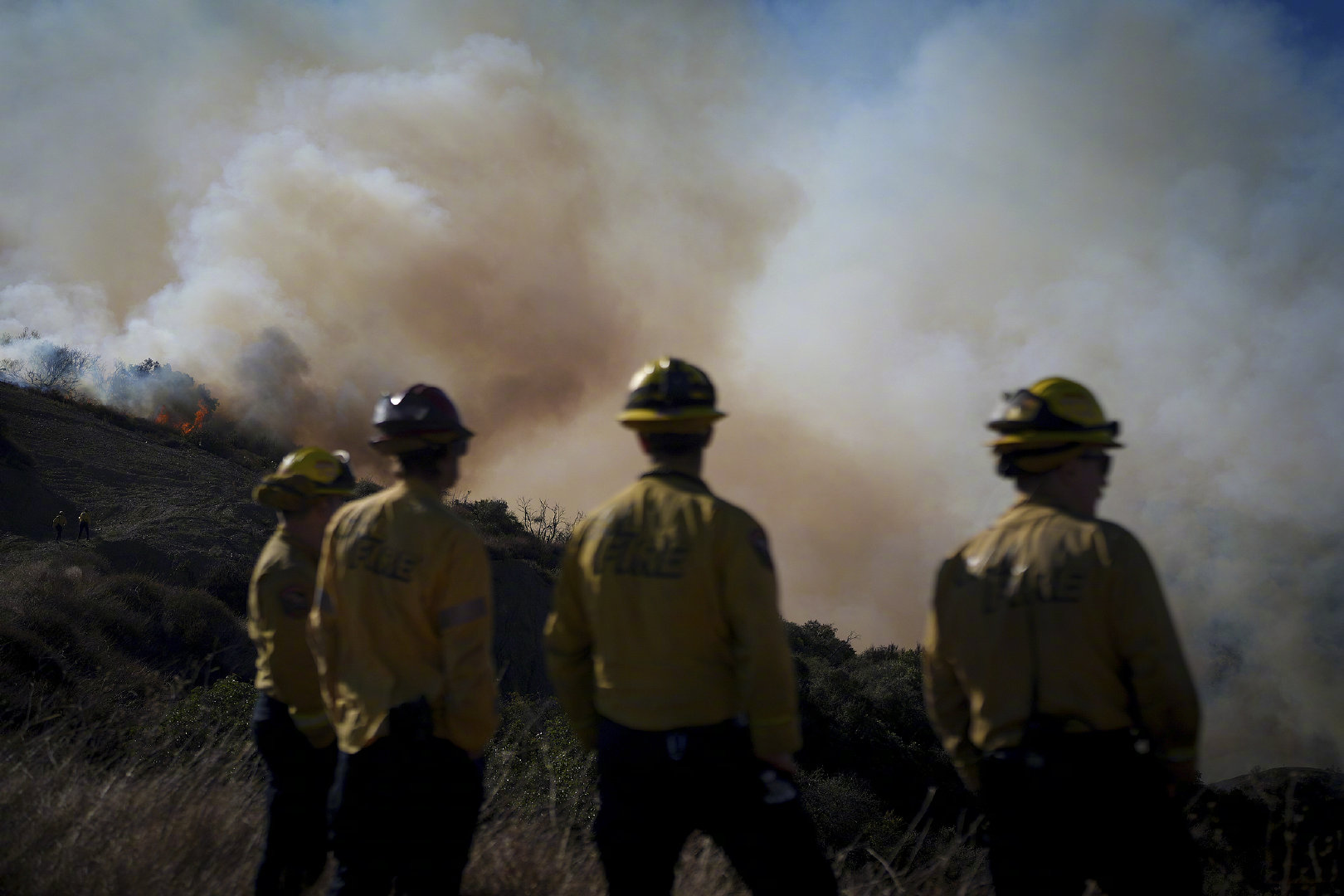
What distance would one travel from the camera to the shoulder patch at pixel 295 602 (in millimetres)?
3508

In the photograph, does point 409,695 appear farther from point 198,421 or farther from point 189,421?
point 189,421

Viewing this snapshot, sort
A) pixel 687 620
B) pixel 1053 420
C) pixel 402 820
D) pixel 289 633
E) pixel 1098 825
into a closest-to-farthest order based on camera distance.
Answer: pixel 1098 825 → pixel 687 620 → pixel 402 820 → pixel 1053 420 → pixel 289 633

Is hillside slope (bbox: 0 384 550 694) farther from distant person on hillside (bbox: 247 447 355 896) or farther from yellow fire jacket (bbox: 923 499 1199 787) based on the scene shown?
yellow fire jacket (bbox: 923 499 1199 787)

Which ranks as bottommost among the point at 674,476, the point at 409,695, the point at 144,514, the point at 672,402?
the point at 409,695

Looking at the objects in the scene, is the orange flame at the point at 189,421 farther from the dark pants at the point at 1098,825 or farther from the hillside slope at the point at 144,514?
the dark pants at the point at 1098,825

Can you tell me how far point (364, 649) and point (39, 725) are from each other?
613 centimetres

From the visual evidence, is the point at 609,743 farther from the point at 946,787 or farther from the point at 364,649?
the point at 946,787

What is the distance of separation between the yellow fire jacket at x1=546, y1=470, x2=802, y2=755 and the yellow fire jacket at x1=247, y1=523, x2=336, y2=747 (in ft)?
4.82

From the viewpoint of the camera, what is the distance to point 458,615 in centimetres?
276

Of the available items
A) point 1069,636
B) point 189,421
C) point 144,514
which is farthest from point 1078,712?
point 189,421

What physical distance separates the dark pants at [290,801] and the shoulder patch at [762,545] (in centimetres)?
217

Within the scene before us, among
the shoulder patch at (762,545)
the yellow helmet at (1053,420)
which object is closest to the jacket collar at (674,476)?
the shoulder patch at (762,545)

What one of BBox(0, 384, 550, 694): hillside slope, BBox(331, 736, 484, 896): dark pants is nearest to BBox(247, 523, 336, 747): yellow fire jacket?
BBox(331, 736, 484, 896): dark pants

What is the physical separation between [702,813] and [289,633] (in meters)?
1.99
